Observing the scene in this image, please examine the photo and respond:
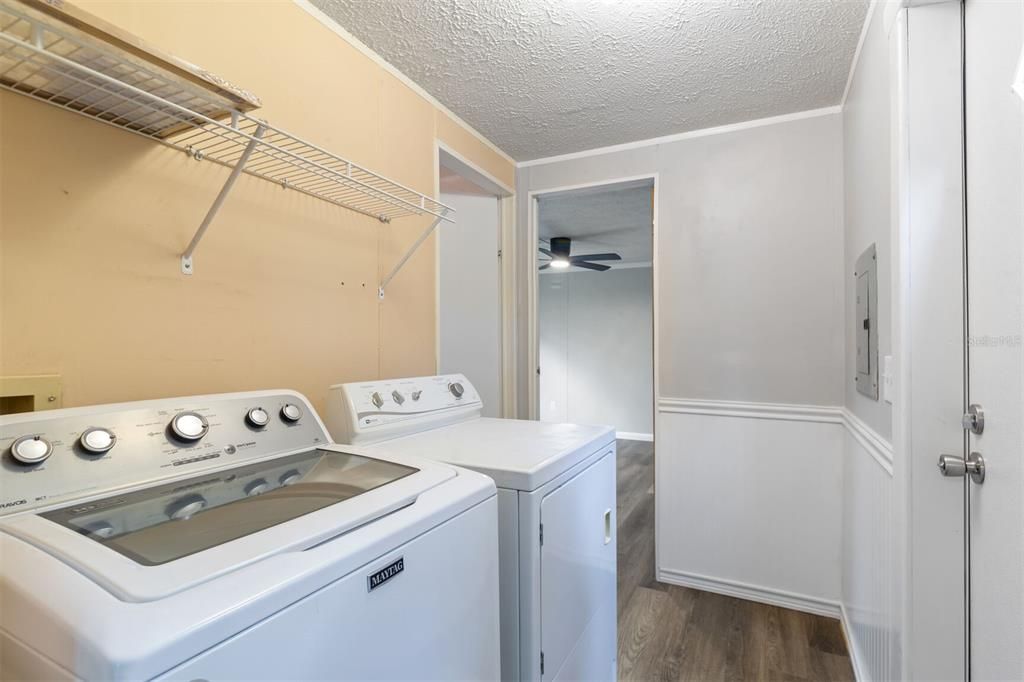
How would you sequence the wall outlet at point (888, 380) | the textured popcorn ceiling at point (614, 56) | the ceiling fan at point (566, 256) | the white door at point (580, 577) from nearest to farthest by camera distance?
the white door at point (580, 577), the wall outlet at point (888, 380), the textured popcorn ceiling at point (614, 56), the ceiling fan at point (566, 256)

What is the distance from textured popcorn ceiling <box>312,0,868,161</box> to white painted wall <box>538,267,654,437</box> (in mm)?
3654

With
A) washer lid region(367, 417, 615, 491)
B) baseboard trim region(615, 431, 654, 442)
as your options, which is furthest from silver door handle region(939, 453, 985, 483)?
baseboard trim region(615, 431, 654, 442)

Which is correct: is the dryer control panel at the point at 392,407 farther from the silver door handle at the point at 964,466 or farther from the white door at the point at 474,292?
the silver door handle at the point at 964,466

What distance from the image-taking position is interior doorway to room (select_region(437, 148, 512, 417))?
2572mm

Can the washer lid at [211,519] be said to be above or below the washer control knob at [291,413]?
below

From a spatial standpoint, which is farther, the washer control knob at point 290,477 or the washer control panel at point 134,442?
the washer control knob at point 290,477

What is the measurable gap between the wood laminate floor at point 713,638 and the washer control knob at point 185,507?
5.59 feet

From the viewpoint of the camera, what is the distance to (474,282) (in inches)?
107

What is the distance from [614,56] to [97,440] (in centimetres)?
191

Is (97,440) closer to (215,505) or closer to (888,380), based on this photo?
(215,505)

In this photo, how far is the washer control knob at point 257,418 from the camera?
3.50ft

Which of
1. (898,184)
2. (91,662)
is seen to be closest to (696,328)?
(898,184)

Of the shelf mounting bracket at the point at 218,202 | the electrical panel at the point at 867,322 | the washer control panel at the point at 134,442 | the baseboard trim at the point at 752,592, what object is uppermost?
the shelf mounting bracket at the point at 218,202

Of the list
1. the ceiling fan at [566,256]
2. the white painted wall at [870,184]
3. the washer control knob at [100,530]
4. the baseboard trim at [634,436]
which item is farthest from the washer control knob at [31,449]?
the baseboard trim at [634,436]
